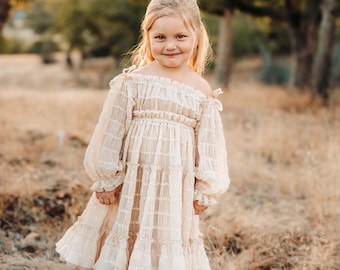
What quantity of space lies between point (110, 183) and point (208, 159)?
500mm

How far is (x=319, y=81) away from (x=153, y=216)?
10254mm

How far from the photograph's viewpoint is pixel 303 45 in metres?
14.5

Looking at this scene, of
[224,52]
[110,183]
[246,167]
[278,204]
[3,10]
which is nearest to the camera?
[110,183]

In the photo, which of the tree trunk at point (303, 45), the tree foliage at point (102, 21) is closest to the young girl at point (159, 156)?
the tree trunk at point (303, 45)

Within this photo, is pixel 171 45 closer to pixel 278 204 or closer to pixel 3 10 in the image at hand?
pixel 278 204

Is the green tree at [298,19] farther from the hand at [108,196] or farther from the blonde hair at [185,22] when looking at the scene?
the hand at [108,196]

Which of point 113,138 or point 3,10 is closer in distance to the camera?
point 113,138

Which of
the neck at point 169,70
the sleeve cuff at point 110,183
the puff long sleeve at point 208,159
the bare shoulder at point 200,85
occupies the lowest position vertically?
the sleeve cuff at point 110,183

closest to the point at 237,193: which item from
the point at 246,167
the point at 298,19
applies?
the point at 246,167

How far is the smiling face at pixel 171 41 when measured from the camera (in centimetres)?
272

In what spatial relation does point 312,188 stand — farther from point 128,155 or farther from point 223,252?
point 128,155

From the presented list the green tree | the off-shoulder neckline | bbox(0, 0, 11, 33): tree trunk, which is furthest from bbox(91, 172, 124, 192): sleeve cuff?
the green tree

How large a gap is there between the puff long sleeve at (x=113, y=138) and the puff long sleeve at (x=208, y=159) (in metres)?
0.37

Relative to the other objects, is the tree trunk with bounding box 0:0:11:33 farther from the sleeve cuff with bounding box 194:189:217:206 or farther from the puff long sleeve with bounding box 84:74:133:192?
the sleeve cuff with bounding box 194:189:217:206
